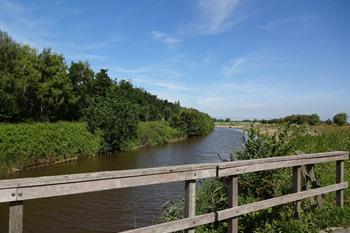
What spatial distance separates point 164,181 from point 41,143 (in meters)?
21.7

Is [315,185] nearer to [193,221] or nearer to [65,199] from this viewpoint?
[193,221]

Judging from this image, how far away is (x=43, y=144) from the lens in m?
24.5

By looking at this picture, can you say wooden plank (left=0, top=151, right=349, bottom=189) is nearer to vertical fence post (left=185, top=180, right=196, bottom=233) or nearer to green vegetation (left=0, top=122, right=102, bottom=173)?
vertical fence post (left=185, top=180, right=196, bottom=233)

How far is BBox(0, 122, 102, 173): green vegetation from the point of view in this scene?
21.6 meters

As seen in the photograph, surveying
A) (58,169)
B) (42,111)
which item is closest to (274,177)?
(58,169)

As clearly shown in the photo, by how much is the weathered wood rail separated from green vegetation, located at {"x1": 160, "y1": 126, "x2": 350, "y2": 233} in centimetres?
41

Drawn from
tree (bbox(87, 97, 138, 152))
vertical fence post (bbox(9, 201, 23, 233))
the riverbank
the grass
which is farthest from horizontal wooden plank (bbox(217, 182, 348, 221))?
the grass

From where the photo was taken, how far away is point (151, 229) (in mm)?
3965

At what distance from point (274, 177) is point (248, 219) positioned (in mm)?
2006

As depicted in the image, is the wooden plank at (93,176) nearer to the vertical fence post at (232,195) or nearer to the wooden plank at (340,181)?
the vertical fence post at (232,195)

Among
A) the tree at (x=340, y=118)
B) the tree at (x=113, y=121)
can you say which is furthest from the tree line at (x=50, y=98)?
the tree at (x=340, y=118)

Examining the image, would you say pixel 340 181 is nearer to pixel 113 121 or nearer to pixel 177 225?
pixel 177 225

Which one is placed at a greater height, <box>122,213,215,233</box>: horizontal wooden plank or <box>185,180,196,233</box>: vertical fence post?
<box>185,180,196,233</box>: vertical fence post

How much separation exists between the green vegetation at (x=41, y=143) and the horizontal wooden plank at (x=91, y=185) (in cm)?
1788
